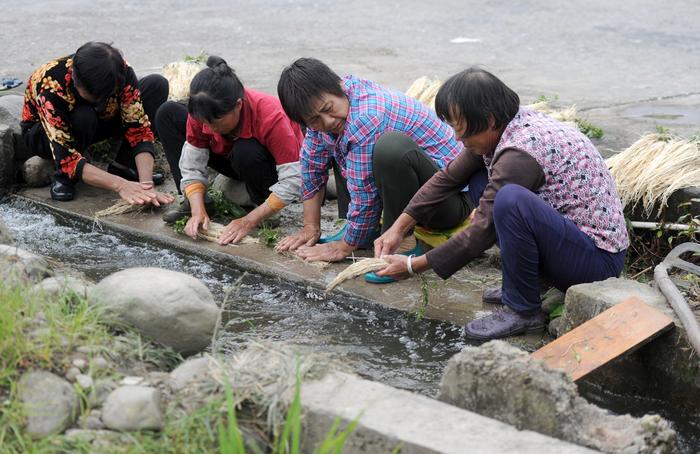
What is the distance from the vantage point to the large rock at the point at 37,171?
6125 millimetres

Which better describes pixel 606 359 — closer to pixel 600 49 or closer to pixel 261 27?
pixel 600 49

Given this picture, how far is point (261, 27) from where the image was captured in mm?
10875

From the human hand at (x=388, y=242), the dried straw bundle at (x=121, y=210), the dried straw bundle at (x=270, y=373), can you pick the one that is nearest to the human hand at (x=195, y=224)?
the dried straw bundle at (x=121, y=210)

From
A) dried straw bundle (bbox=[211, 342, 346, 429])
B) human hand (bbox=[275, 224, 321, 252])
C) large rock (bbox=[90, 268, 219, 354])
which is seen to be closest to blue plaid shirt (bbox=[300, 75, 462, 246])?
human hand (bbox=[275, 224, 321, 252])

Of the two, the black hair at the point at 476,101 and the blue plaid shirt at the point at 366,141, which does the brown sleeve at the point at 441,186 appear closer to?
the blue plaid shirt at the point at 366,141

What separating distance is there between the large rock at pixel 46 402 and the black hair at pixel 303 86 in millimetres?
1889

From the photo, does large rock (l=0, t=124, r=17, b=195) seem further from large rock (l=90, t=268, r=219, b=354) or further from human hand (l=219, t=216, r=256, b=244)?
large rock (l=90, t=268, r=219, b=354)

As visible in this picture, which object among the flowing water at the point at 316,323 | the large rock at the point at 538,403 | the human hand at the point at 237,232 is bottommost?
the flowing water at the point at 316,323

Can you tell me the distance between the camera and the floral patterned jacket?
5.50 meters

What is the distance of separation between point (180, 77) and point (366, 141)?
2783 mm

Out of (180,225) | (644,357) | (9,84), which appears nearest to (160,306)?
(644,357)

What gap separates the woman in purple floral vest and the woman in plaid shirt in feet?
1.76

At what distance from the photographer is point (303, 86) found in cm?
418

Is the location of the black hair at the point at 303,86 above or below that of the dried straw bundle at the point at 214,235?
above
